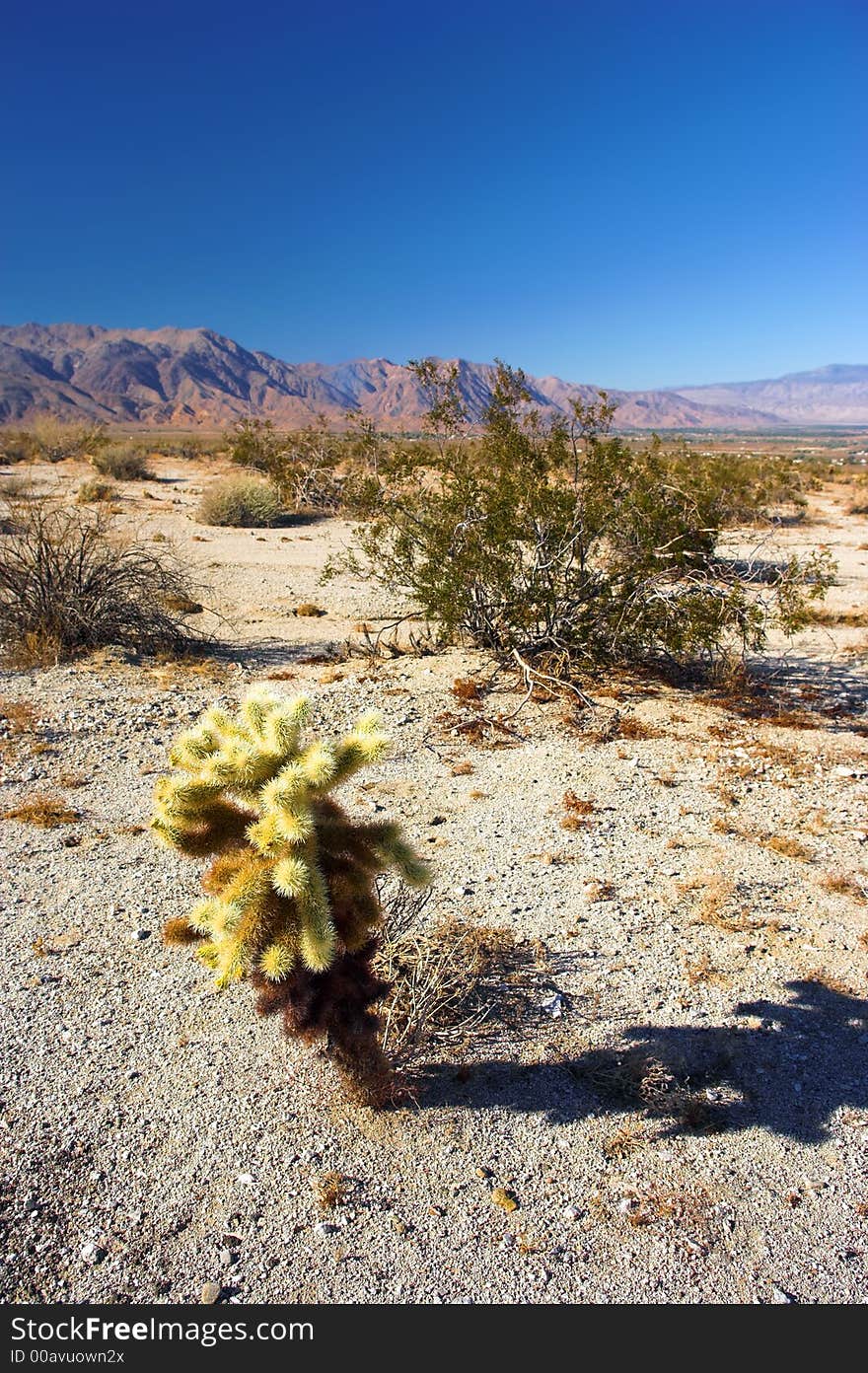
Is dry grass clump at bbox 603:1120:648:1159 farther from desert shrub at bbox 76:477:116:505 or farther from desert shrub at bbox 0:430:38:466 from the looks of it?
desert shrub at bbox 0:430:38:466

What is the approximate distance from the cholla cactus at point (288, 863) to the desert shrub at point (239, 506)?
17.9m

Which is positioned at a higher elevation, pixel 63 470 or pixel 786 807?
pixel 63 470

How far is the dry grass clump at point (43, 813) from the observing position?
5.46 metres

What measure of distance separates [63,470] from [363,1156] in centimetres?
2966

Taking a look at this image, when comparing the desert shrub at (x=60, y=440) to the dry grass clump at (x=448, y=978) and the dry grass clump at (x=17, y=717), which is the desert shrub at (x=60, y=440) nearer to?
the dry grass clump at (x=17, y=717)

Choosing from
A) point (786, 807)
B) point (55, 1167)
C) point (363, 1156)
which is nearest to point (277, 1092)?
point (363, 1156)

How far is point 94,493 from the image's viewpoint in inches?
856

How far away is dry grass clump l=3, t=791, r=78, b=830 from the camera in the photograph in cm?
546

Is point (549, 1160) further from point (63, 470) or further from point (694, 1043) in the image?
point (63, 470)

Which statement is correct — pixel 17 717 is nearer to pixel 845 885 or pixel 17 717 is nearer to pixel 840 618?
pixel 845 885

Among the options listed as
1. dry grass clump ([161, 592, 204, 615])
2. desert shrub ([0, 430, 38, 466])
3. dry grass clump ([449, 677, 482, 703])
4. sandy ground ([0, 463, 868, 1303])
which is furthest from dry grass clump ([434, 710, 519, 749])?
desert shrub ([0, 430, 38, 466])

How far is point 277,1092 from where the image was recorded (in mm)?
3369

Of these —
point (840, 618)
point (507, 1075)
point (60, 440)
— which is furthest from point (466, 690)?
point (60, 440)

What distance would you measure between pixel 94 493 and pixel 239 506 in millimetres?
4501
